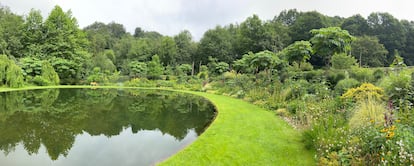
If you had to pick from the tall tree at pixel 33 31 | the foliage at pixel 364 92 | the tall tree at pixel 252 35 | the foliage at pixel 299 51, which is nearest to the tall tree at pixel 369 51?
the tall tree at pixel 252 35

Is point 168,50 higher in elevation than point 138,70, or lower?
higher

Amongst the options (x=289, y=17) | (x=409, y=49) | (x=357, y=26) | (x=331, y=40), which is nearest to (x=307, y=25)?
(x=357, y=26)

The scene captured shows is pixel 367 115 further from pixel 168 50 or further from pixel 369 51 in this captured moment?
pixel 168 50

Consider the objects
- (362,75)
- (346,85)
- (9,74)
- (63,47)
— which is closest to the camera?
(346,85)

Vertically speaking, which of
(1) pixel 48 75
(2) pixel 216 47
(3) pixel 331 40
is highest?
(2) pixel 216 47

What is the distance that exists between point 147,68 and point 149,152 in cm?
2472

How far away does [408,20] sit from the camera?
39375mm

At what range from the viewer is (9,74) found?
18266 millimetres

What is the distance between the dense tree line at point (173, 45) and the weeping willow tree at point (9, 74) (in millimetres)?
2945

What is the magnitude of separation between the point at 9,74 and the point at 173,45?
22.4 m

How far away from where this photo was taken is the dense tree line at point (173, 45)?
2764cm

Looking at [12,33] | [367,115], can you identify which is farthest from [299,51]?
[12,33]

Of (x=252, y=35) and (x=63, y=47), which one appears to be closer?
(x=63, y=47)

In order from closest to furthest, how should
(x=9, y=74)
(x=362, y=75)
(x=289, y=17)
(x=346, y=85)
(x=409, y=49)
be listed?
(x=346, y=85), (x=362, y=75), (x=9, y=74), (x=409, y=49), (x=289, y=17)
